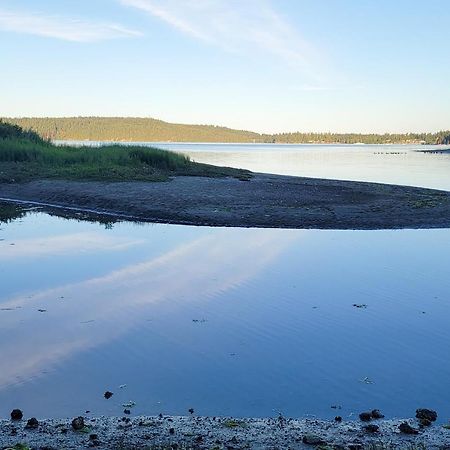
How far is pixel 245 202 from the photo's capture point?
2242cm

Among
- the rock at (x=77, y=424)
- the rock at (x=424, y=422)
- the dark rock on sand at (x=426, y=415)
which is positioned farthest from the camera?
the dark rock on sand at (x=426, y=415)

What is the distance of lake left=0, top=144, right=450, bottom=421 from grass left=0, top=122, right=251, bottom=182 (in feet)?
50.2

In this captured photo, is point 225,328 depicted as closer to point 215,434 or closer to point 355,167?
point 215,434

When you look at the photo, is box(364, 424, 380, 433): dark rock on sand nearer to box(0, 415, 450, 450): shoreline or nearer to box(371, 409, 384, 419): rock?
box(0, 415, 450, 450): shoreline

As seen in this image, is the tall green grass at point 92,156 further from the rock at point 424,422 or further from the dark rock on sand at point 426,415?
the rock at point 424,422

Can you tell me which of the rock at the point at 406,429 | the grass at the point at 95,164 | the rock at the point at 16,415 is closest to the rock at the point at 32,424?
the rock at the point at 16,415

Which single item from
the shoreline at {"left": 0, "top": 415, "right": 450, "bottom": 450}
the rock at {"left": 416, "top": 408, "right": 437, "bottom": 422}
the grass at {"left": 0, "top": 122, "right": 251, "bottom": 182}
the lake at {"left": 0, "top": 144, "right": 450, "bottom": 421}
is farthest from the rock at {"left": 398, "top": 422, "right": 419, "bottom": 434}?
A: the grass at {"left": 0, "top": 122, "right": 251, "bottom": 182}

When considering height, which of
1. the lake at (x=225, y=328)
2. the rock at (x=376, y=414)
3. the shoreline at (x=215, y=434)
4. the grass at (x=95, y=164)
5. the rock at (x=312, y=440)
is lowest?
the lake at (x=225, y=328)

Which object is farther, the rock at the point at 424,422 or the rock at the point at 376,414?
the rock at the point at 376,414

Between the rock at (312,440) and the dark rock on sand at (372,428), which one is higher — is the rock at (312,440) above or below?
above

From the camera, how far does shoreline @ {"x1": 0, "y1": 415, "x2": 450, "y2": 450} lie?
4.86m

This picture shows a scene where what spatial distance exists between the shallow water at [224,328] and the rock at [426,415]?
175mm

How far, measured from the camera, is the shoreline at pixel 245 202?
62.5ft

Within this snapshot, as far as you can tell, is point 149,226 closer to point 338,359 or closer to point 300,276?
point 300,276
